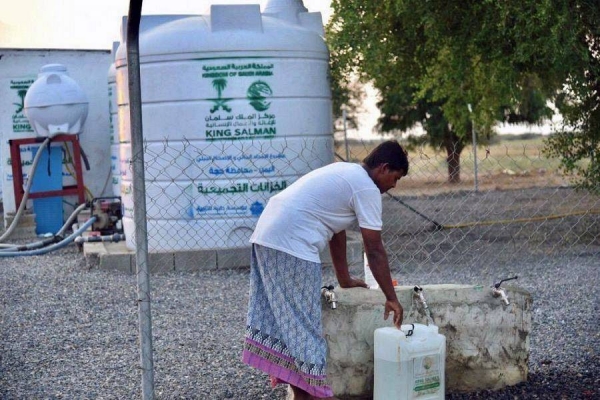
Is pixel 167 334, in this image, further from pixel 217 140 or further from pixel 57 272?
pixel 57 272

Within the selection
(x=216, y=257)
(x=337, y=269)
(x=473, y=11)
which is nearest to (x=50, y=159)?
(x=216, y=257)

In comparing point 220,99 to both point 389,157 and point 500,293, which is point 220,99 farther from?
point 389,157

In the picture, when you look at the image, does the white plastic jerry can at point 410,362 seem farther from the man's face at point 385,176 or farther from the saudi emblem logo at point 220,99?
the saudi emblem logo at point 220,99

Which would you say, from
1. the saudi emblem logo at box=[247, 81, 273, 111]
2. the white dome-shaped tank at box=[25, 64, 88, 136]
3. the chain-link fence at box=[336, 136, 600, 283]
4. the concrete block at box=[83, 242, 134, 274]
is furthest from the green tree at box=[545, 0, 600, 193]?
the white dome-shaped tank at box=[25, 64, 88, 136]

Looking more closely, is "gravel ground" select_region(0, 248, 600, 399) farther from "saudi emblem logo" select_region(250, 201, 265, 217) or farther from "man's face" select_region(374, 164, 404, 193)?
"man's face" select_region(374, 164, 404, 193)

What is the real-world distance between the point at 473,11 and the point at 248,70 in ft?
8.92

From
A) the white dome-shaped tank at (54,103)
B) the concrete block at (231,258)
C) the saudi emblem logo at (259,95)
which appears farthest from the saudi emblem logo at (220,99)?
the white dome-shaped tank at (54,103)

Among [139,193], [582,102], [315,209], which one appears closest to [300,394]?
[315,209]

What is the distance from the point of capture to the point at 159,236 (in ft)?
32.2

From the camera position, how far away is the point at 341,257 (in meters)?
4.79

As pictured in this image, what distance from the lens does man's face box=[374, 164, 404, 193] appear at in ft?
14.5

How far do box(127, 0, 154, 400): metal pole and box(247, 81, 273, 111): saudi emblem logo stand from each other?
4.99 m

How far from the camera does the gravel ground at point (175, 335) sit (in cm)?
530

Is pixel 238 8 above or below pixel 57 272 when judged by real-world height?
above
